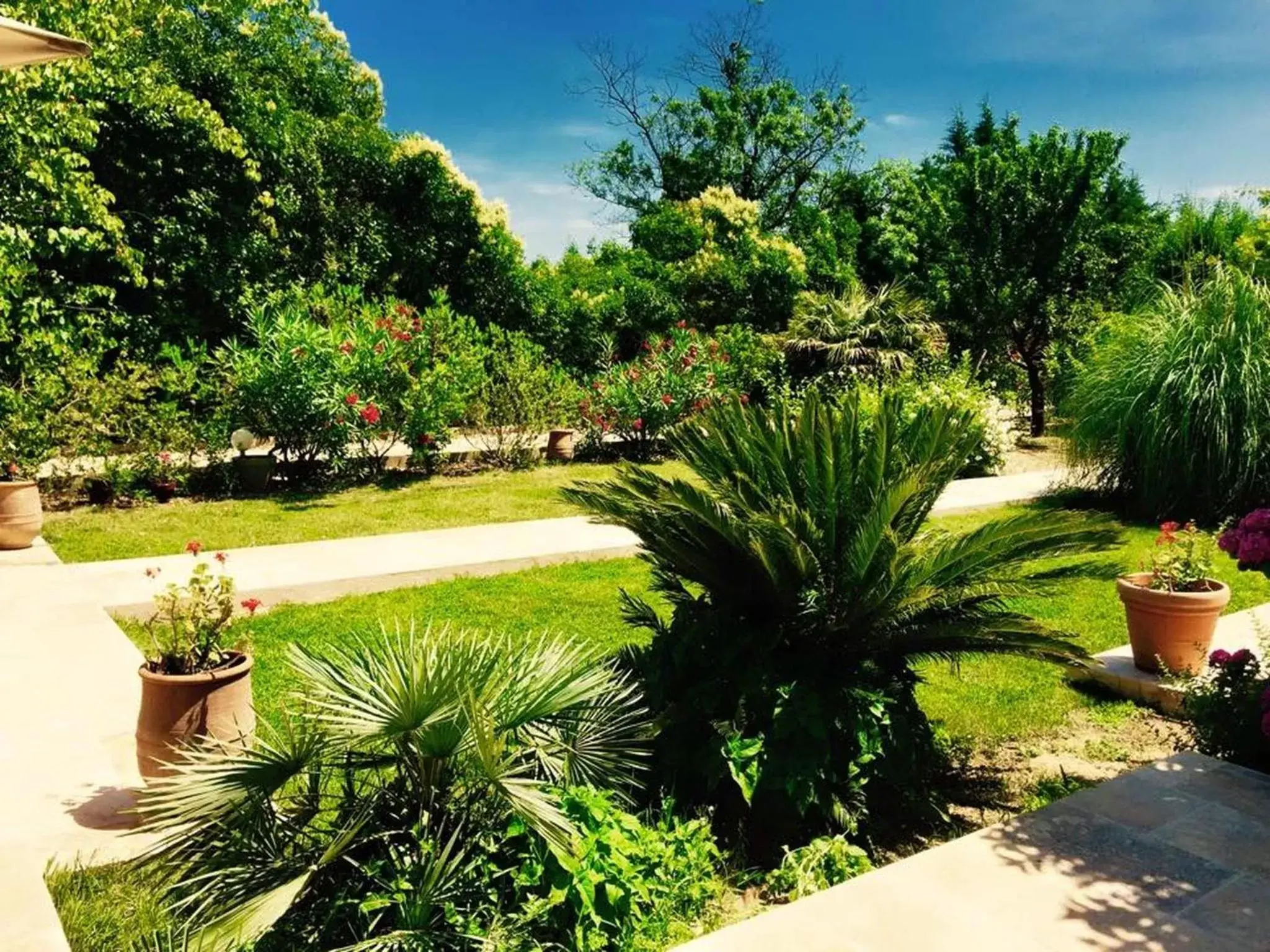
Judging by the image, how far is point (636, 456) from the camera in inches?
546

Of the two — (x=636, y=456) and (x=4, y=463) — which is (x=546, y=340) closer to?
(x=636, y=456)

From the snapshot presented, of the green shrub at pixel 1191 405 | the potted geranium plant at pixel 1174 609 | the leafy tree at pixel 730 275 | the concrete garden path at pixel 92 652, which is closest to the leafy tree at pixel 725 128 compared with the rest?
the leafy tree at pixel 730 275

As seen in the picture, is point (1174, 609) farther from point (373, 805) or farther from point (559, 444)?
point (559, 444)

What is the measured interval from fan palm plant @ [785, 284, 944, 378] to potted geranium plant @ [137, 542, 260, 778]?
41.4 feet

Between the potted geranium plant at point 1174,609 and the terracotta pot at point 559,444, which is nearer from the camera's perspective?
the potted geranium plant at point 1174,609

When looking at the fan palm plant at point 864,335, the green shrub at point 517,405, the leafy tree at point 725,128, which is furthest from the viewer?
the leafy tree at point 725,128

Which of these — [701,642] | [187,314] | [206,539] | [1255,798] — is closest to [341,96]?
[187,314]

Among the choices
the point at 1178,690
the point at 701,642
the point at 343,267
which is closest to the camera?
the point at 701,642

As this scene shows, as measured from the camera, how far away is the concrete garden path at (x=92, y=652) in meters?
3.28

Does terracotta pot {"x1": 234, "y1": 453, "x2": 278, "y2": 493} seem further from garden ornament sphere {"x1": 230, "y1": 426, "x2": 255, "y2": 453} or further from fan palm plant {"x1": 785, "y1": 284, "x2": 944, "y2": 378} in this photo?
fan palm plant {"x1": 785, "y1": 284, "x2": 944, "y2": 378}

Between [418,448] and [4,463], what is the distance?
426 centimetres

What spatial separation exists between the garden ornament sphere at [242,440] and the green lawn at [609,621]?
4.16 meters

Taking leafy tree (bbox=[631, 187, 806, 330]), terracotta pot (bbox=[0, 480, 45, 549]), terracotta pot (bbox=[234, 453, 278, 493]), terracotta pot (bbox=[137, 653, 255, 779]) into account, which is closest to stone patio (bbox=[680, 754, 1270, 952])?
terracotta pot (bbox=[137, 653, 255, 779])

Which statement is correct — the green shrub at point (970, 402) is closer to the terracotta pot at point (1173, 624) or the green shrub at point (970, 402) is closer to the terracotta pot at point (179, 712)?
the terracotta pot at point (1173, 624)
